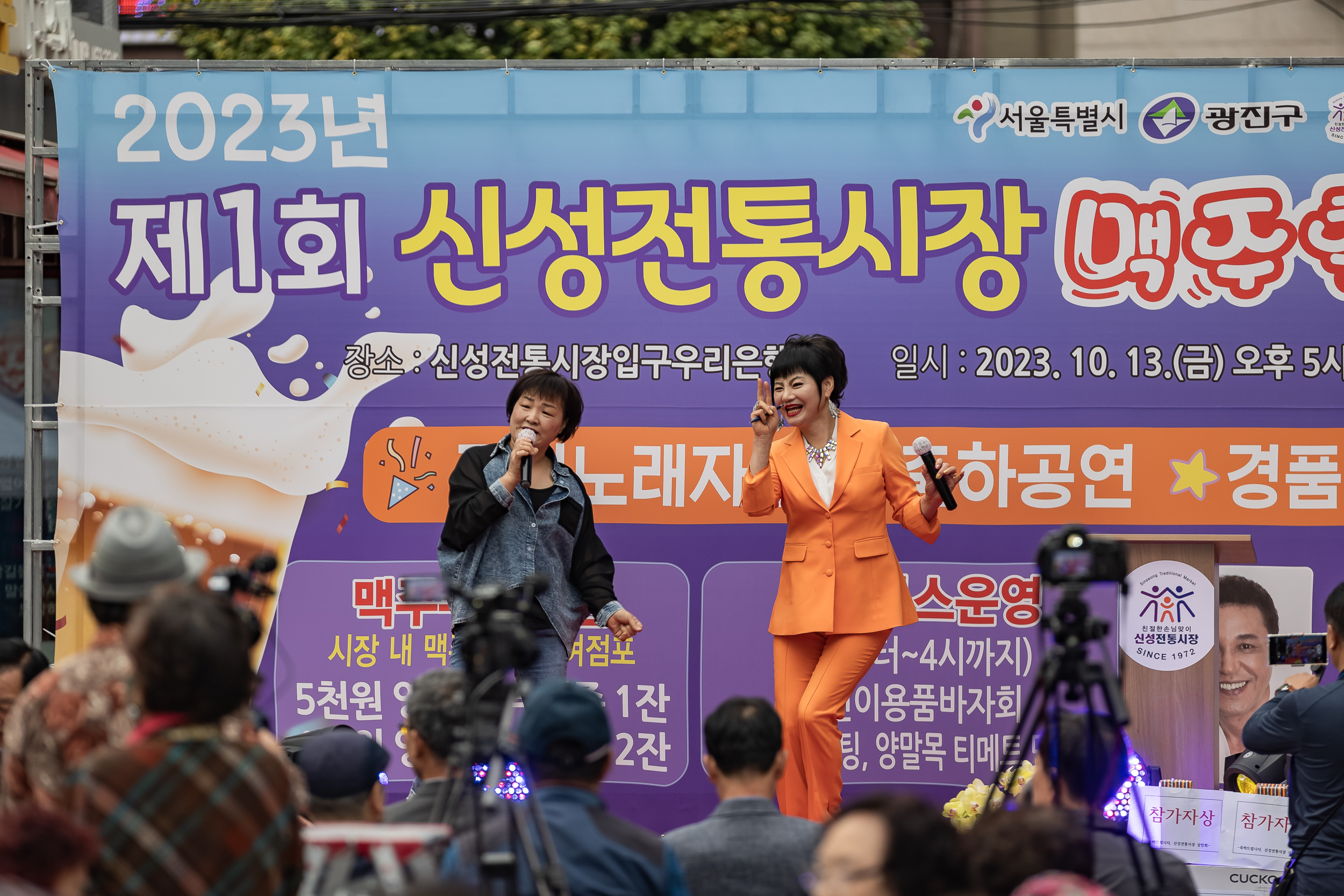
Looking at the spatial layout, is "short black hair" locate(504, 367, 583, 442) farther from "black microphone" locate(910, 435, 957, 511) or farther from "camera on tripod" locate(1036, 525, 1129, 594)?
"camera on tripod" locate(1036, 525, 1129, 594)

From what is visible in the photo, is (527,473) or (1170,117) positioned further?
(1170,117)

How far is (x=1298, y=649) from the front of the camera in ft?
11.8

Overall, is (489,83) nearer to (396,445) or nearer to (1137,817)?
(396,445)

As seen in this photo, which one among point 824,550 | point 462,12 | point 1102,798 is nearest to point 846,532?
point 824,550

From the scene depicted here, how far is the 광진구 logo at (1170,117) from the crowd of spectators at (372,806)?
255cm

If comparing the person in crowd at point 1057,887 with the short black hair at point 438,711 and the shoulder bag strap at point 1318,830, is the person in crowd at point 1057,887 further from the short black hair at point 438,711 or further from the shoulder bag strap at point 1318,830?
the shoulder bag strap at point 1318,830

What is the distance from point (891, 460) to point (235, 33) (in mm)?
9740

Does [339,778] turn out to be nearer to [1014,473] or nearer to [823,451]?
[823,451]

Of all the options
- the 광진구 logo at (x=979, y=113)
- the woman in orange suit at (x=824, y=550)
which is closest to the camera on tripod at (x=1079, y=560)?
the woman in orange suit at (x=824, y=550)

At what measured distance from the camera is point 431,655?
14.4 ft

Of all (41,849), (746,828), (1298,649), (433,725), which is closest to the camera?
(41,849)

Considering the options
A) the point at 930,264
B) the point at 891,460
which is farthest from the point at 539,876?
the point at 930,264

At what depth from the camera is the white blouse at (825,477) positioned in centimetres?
396

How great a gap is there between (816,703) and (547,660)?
858 mm
